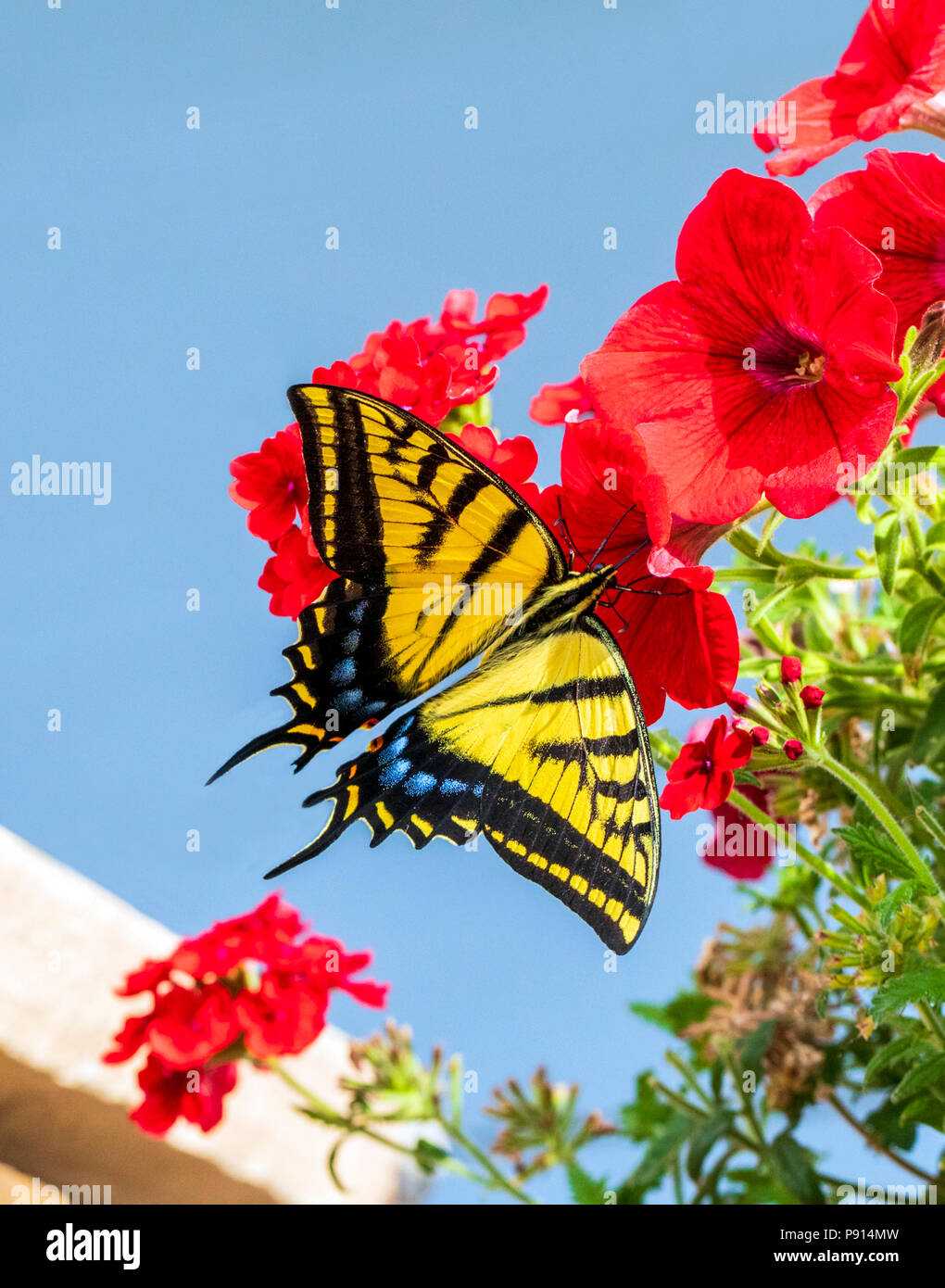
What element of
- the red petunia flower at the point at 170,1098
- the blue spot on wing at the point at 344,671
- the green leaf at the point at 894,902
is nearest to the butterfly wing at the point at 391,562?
the blue spot on wing at the point at 344,671

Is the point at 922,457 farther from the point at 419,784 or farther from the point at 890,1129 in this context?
the point at 890,1129

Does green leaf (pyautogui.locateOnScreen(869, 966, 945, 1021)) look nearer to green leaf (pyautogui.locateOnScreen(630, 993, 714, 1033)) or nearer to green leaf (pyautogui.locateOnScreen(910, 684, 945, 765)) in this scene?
green leaf (pyautogui.locateOnScreen(910, 684, 945, 765))

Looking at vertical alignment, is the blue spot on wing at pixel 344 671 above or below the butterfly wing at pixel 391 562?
below

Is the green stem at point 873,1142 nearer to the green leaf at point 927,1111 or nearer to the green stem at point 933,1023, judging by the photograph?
the green leaf at point 927,1111

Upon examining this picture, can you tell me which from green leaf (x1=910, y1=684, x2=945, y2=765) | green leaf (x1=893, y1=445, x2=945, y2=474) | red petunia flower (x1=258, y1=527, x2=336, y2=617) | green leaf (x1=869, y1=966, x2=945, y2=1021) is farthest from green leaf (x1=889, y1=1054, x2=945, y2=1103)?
red petunia flower (x1=258, y1=527, x2=336, y2=617)
